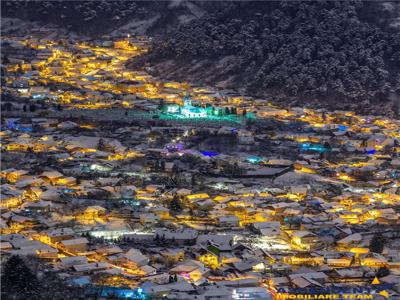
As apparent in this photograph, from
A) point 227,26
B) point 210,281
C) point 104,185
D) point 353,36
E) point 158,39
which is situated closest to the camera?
point 210,281

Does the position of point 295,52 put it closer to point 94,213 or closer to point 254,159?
point 254,159

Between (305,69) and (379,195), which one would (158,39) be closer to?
(305,69)

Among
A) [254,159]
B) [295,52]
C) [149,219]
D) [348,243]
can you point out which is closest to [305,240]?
[348,243]

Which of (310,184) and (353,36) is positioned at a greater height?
(353,36)

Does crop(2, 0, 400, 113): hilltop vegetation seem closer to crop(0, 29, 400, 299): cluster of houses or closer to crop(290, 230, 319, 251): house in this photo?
crop(0, 29, 400, 299): cluster of houses

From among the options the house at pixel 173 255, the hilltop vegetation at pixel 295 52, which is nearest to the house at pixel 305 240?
the house at pixel 173 255

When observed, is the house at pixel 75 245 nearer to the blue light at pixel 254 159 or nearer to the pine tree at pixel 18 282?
the pine tree at pixel 18 282

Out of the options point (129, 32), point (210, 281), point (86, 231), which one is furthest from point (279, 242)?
point (129, 32)
